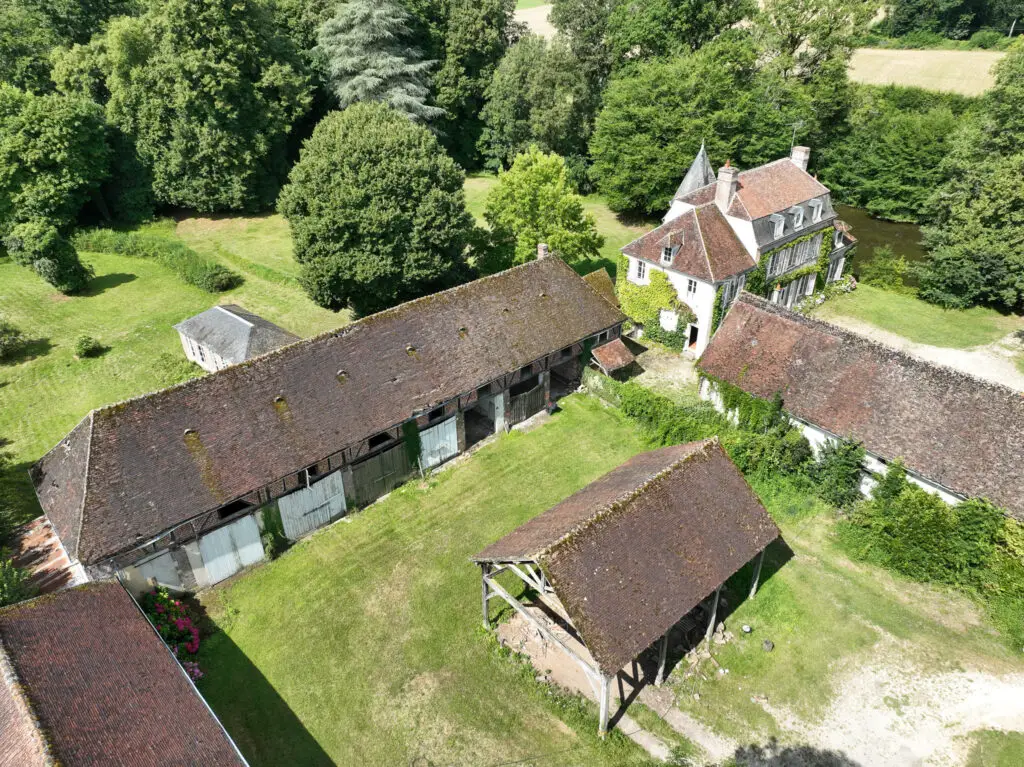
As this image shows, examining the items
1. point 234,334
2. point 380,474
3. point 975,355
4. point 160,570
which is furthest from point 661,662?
point 975,355

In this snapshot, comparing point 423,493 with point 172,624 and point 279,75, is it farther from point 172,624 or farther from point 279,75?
point 279,75

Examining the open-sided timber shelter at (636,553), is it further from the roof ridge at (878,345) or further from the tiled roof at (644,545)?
the roof ridge at (878,345)

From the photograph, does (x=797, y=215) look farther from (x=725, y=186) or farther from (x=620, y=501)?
(x=620, y=501)

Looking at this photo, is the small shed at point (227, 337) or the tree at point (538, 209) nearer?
the small shed at point (227, 337)

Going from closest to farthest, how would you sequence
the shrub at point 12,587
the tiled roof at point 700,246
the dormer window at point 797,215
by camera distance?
the shrub at point 12,587 → the tiled roof at point 700,246 → the dormer window at point 797,215

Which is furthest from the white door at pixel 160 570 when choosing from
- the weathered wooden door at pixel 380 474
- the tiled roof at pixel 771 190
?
the tiled roof at pixel 771 190

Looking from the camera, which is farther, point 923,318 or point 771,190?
point 923,318

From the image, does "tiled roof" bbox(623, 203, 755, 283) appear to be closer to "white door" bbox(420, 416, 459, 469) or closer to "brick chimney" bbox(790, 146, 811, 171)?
"brick chimney" bbox(790, 146, 811, 171)
